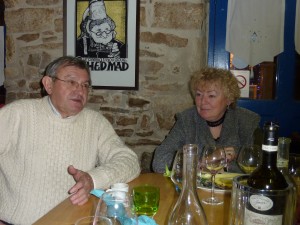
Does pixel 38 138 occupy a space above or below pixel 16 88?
below

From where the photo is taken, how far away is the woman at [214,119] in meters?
2.26

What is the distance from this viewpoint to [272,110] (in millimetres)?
3236

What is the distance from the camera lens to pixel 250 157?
4.81 feet

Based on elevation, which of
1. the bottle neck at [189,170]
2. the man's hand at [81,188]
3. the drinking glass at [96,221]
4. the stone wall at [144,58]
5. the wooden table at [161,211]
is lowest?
the wooden table at [161,211]

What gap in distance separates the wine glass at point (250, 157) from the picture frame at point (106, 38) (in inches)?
65.3

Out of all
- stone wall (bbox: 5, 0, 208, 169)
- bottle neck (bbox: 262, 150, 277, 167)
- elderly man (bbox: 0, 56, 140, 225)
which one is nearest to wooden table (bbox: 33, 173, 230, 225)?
elderly man (bbox: 0, 56, 140, 225)

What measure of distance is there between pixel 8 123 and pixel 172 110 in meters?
1.50

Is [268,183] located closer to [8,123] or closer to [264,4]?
[8,123]

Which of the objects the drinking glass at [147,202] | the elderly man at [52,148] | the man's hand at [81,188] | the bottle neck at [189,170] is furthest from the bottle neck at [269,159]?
the elderly man at [52,148]

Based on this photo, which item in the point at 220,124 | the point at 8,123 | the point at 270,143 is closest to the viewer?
the point at 270,143

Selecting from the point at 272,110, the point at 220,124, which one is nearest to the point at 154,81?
the point at 220,124

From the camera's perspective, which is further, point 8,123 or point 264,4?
point 264,4

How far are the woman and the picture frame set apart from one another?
0.81 m

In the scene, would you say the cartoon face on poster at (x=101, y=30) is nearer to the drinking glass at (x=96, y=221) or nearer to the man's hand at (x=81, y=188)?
the man's hand at (x=81, y=188)
